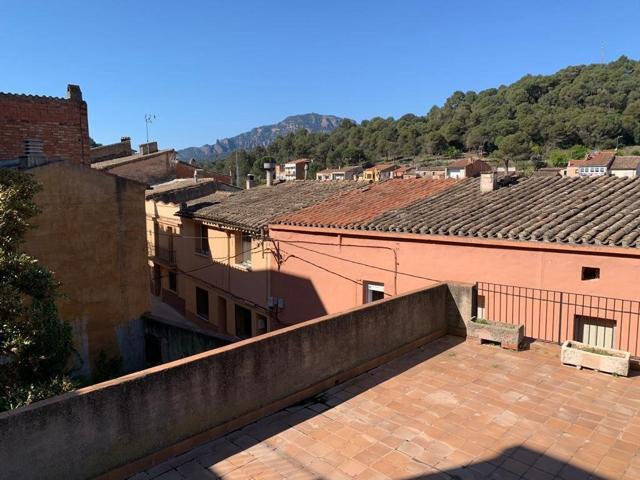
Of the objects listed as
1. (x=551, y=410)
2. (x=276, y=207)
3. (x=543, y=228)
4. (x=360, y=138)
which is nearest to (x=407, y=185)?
(x=276, y=207)

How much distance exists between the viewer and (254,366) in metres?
6.09

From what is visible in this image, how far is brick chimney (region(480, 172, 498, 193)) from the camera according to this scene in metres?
13.9

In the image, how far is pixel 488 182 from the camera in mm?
13961

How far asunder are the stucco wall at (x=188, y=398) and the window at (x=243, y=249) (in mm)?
10074

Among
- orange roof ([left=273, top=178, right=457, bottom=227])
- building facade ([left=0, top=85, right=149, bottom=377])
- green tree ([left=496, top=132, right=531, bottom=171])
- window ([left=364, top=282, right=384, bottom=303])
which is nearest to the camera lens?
building facade ([left=0, top=85, right=149, bottom=377])

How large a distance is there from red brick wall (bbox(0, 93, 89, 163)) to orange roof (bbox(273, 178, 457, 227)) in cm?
787

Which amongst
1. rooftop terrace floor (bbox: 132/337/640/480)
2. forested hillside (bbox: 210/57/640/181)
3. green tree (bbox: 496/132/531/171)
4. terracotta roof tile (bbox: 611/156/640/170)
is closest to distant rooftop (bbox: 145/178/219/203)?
rooftop terrace floor (bbox: 132/337/640/480)

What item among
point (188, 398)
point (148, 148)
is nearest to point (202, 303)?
point (188, 398)

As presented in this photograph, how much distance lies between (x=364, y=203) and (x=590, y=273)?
7.74 m

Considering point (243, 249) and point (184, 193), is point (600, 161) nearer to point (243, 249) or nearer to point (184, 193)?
point (184, 193)

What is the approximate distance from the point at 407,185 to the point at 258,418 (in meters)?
12.3

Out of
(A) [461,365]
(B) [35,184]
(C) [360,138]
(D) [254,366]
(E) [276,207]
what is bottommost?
(A) [461,365]

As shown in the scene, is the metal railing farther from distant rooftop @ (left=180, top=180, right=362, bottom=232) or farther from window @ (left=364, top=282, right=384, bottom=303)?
distant rooftop @ (left=180, top=180, right=362, bottom=232)

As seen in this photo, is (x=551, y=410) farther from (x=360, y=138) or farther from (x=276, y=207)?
(x=360, y=138)
